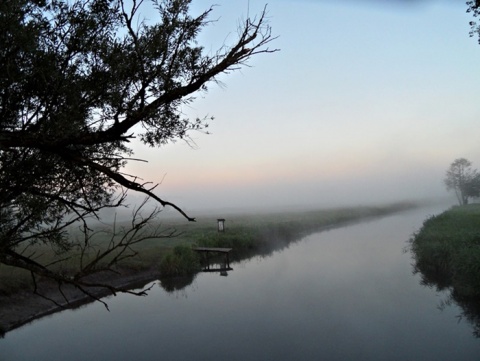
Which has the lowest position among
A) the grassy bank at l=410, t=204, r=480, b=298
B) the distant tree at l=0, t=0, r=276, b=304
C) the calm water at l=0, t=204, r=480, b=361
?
the calm water at l=0, t=204, r=480, b=361

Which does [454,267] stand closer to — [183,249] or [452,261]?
[452,261]

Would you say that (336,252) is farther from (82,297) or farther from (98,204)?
(98,204)

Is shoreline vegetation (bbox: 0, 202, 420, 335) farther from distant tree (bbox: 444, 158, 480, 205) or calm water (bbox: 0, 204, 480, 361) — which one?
distant tree (bbox: 444, 158, 480, 205)

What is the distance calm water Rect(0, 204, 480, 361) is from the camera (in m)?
12.0

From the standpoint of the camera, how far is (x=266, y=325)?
14.5 meters

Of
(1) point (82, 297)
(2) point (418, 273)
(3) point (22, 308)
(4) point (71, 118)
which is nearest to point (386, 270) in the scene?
(2) point (418, 273)

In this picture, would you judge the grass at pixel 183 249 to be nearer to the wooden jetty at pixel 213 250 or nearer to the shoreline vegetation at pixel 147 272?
the shoreline vegetation at pixel 147 272

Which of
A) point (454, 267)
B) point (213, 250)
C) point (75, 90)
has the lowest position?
point (454, 267)

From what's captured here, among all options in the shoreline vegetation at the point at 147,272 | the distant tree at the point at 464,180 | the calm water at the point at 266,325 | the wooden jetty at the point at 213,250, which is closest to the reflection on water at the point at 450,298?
the calm water at the point at 266,325

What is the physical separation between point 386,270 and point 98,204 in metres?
21.4

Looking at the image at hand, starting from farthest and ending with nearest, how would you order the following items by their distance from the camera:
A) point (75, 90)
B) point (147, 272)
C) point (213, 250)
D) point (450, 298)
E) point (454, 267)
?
point (213, 250) < point (147, 272) < point (454, 267) < point (450, 298) < point (75, 90)

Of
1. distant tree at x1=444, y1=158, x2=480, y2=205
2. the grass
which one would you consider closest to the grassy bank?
the grass

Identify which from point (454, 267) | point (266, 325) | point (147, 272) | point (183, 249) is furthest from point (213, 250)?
point (454, 267)

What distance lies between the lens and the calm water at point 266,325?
39.5 feet
